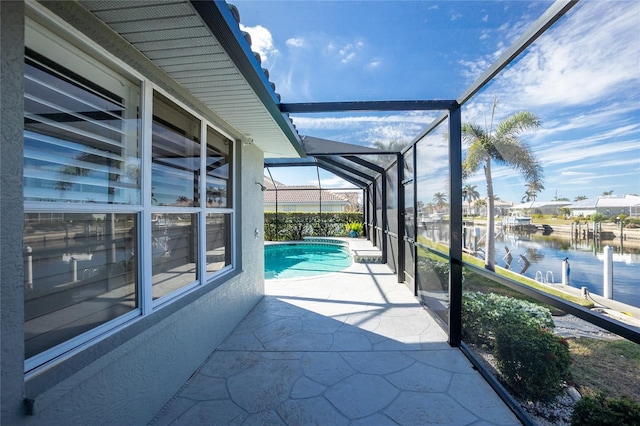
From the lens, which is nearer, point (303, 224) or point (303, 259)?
point (303, 259)

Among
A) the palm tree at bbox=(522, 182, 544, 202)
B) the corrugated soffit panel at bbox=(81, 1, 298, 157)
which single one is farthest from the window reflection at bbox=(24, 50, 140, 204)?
the palm tree at bbox=(522, 182, 544, 202)

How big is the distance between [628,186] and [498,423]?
84.0 inches

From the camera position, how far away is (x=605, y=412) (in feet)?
6.64

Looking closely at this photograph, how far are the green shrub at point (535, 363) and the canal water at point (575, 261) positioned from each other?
0.64m

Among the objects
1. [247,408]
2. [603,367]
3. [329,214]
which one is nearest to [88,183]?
[247,408]

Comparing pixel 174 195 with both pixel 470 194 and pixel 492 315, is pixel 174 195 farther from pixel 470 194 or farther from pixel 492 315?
pixel 470 194

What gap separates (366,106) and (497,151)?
2139 mm

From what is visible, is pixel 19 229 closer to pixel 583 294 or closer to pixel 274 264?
pixel 583 294

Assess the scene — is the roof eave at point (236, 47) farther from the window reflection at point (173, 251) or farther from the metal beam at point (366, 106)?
the window reflection at point (173, 251)

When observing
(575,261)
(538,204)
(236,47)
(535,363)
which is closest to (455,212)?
(538,204)

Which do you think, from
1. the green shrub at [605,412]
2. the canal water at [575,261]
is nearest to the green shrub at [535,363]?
the green shrub at [605,412]

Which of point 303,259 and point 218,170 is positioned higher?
point 218,170

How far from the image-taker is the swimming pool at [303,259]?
9.94m

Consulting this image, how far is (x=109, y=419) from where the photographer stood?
75.3 inches
